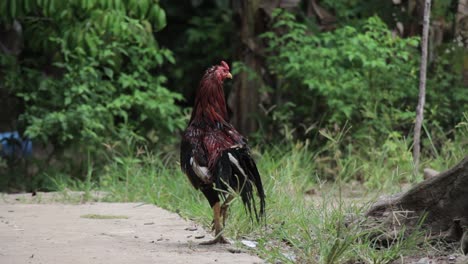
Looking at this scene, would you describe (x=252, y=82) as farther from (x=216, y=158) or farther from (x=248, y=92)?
(x=216, y=158)

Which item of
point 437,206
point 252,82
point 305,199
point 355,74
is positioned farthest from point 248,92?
point 437,206

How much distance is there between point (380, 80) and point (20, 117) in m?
4.51

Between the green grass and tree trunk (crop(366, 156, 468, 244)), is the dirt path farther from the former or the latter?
tree trunk (crop(366, 156, 468, 244))

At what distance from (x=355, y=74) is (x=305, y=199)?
4.01 m

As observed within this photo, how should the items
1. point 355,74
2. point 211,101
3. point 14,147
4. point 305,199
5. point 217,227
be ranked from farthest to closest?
point 14,147
point 355,74
point 305,199
point 211,101
point 217,227

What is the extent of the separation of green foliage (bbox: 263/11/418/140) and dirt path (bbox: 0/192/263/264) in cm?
372

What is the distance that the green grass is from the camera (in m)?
5.17

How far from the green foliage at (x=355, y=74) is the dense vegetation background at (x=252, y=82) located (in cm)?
2

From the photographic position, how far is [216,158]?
220 inches

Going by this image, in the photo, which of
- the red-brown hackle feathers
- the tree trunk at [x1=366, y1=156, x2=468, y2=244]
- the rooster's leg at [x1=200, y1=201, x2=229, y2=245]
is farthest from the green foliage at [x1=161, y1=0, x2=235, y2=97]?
the tree trunk at [x1=366, y1=156, x2=468, y2=244]

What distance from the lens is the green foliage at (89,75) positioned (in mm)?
10070

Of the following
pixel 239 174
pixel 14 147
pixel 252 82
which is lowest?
pixel 14 147

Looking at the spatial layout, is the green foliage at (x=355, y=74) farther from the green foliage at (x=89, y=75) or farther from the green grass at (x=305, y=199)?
the green foliage at (x=89, y=75)

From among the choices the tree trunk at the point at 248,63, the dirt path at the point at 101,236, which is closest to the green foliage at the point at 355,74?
the tree trunk at the point at 248,63
